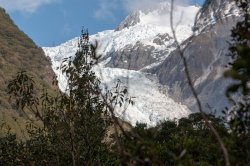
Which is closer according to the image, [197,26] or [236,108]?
[197,26]

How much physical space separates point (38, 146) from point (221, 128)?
38.3ft

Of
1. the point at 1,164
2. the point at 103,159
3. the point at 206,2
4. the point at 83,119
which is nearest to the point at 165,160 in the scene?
the point at 103,159

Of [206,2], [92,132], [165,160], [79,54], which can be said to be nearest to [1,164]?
[92,132]

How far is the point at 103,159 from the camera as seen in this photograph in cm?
2638

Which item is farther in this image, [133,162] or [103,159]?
[103,159]

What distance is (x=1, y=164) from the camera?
21016 millimetres

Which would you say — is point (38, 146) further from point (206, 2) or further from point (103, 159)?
point (206, 2)

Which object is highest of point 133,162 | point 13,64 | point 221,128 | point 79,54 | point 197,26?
point 13,64

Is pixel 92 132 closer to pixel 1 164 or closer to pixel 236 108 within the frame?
pixel 1 164

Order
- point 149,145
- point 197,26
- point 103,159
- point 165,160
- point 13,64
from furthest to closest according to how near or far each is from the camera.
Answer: point 13,64 → point 165,160 → point 103,159 → point 197,26 → point 149,145

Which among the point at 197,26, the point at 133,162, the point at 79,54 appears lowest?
the point at 133,162

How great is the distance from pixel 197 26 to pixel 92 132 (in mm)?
11041

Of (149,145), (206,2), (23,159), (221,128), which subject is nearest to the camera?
(149,145)

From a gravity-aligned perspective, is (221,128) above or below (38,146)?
below
